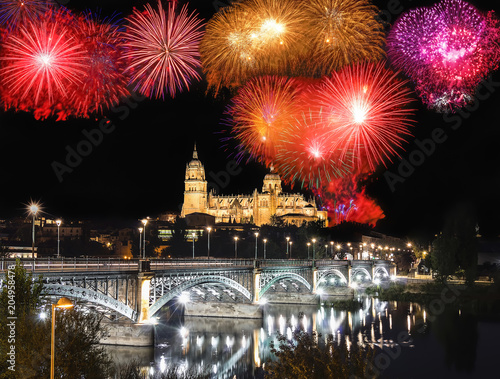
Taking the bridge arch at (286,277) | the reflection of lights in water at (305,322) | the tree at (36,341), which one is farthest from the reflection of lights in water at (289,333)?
the tree at (36,341)

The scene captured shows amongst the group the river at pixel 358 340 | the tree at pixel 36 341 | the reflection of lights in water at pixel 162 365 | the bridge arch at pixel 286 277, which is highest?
the tree at pixel 36 341

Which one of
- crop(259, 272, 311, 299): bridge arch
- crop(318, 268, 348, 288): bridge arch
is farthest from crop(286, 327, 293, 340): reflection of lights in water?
crop(318, 268, 348, 288): bridge arch

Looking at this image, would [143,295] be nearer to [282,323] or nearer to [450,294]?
[282,323]

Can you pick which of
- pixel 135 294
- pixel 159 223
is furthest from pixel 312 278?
pixel 159 223

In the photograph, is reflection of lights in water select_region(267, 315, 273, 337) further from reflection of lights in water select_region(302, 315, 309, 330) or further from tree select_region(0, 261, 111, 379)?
tree select_region(0, 261, 111, 379)

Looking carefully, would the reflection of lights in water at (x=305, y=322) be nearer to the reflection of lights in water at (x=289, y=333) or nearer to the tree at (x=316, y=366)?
the reflection of lights in water at (x=289, y=333)

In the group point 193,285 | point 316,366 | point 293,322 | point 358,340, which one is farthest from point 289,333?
point 316,366

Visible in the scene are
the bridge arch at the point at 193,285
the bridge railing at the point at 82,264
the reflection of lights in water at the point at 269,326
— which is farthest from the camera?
the reflection of lights in water at the point at 269,326
